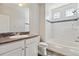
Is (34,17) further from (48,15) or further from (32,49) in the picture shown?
(32,49)

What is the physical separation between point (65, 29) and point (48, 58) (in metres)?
0.45

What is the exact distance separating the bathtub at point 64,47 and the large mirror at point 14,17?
1.30 ft

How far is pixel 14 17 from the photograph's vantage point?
141cm

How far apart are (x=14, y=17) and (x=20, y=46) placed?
39 centimetres

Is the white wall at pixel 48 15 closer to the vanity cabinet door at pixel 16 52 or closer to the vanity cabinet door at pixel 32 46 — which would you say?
the vanity cabinet door at pixel 32 46

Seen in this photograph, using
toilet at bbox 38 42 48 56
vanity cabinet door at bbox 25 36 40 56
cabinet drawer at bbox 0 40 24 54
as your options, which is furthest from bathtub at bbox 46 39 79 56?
cabinet drawer at bbox 0 40 24 54

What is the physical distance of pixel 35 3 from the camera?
147cm

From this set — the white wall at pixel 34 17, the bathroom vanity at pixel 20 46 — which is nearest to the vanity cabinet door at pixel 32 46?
the bathroom vanity at pixel 20 46

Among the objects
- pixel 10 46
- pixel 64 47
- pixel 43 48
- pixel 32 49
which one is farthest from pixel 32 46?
pixel 64 47

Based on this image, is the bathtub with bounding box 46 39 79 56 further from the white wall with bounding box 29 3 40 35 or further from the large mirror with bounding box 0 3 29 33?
the large mirror with bounding box 0 3 29 33

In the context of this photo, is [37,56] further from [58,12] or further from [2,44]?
[58,12]

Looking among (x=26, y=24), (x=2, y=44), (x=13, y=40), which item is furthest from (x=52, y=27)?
(x=2, y=44)

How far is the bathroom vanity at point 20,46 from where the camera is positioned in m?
1.27

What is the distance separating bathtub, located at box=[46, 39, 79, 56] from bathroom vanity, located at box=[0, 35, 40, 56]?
20cm
